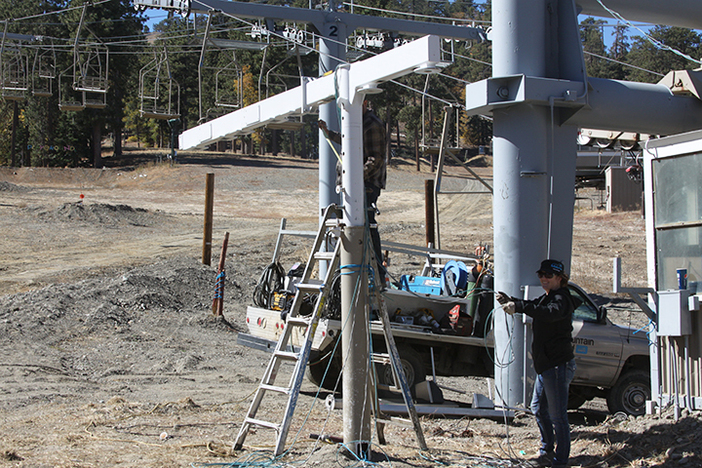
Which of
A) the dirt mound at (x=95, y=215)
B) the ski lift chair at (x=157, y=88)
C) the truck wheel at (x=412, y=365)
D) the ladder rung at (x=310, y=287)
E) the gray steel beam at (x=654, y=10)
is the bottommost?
the truck wheel at (x=412, y=365)

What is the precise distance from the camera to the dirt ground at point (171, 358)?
647 cm

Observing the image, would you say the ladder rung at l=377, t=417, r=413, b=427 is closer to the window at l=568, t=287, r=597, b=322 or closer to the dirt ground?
the dirt ground

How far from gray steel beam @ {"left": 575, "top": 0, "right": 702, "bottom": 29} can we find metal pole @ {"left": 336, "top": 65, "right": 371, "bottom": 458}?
4727 mm

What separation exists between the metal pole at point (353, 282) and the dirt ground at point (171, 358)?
1.10ft

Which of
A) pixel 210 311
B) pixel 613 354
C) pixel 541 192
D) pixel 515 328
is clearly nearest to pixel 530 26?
pixel 541 192

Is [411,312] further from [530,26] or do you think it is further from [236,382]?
[530,26]

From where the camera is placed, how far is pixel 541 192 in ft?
28.1

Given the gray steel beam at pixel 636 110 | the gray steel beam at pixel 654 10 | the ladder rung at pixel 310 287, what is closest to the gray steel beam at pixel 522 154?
the gray steel beam at pixel 636 110

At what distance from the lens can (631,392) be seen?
971 centimetres

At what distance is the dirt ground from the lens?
6.47m

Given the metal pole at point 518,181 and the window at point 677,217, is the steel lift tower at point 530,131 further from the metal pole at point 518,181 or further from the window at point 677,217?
the window at point 677,217

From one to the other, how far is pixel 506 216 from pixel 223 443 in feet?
14.1

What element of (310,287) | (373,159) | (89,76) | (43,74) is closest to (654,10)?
(373,159)

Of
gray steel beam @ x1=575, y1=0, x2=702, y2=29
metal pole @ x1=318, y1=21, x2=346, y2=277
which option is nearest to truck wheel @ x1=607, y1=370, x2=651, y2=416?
gray steel beam @ x1=575, y1=0, x2=702, y2=29
